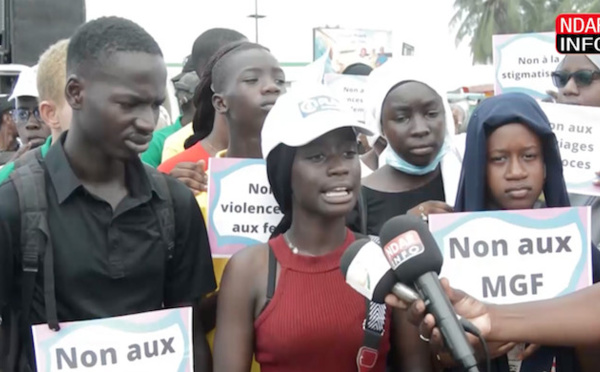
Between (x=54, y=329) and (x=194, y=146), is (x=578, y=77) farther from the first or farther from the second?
(x=54, y=329)

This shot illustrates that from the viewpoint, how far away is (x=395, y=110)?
434cm

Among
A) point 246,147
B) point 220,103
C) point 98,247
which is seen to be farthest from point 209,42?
point 98,247

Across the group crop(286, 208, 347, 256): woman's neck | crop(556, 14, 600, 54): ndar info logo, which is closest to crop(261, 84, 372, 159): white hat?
crop(286, 208, 347, 256): woman's neck

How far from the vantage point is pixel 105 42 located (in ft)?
10.6

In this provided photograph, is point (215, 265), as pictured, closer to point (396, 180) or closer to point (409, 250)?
point (396, 180)

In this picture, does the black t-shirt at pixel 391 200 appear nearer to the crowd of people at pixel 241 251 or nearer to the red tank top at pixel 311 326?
the crowd of people at pixel 241 251

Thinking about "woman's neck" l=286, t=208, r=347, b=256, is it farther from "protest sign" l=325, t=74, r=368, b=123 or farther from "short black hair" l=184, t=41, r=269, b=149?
"protest sign" l=325, t=74, r=368, b=123

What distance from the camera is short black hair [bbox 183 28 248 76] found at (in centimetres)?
588

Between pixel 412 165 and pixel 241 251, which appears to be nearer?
pixel 241 251

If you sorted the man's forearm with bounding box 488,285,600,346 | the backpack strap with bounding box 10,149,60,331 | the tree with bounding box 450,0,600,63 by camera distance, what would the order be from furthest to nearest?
1. the tree with bounding box 450,0,600,63
2. the backpack strap with bounding box 10,149,60,331
3. the man's forearm with bounding box 488,285,600,346

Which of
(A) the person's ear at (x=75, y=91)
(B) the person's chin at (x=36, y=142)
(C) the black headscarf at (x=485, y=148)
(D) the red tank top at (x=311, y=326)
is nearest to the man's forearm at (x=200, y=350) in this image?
(D) the red tank top at (x=311, y=326)

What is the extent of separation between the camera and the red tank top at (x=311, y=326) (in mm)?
3211

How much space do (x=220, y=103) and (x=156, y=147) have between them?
1549 millimetres

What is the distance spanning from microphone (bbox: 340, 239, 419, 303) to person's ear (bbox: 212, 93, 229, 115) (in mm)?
1864
